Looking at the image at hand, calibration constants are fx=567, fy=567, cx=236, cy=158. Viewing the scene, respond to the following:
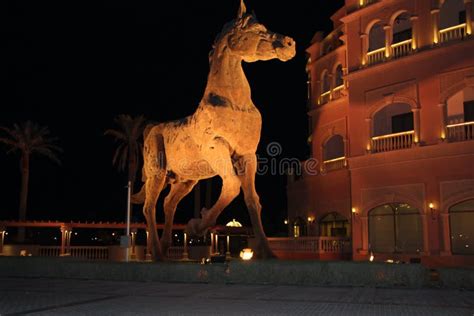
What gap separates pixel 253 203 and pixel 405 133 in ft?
50.2

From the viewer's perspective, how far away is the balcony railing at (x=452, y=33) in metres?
24.8

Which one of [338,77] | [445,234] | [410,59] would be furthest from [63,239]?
[410,59]

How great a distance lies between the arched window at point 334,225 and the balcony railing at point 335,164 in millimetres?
2571

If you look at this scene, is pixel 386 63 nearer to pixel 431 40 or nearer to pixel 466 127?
pixel 431 40

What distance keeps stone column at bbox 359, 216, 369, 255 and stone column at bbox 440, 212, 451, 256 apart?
381cm

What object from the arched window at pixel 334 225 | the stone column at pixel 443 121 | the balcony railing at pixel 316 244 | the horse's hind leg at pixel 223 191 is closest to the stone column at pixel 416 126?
the stone column at pixel 443 121

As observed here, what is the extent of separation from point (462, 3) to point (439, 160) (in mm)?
7649

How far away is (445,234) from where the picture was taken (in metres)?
24.4

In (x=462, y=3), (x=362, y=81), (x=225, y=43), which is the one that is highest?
(x=462, y=3)

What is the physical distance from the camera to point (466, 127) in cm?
2475

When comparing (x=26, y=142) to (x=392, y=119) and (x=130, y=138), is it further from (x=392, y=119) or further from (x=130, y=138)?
(x=392, y=119)

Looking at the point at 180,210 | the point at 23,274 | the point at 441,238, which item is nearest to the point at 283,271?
the point at 23,274

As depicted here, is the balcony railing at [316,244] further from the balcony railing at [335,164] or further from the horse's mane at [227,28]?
the horse's mane at [227,28]

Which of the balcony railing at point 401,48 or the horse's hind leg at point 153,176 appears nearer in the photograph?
the horse's hind leg at point 153,176
